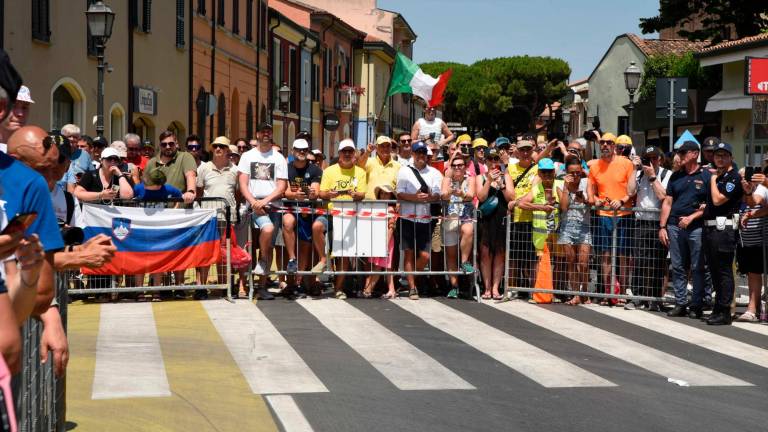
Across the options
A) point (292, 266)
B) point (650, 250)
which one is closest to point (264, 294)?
point (292, 266)

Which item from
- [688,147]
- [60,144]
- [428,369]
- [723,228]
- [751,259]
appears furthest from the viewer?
[688,147]

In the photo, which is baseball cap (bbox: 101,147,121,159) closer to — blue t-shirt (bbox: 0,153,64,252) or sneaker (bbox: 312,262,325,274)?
sneaker (bbox: 312,262,325,274)

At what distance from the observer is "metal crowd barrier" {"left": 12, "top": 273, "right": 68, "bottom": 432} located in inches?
170

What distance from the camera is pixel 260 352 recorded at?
944 cm

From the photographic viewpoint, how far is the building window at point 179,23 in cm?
3018

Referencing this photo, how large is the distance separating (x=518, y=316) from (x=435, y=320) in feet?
3.34

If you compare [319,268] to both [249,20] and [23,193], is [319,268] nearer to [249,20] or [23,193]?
[23,193]

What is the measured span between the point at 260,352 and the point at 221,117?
26832mm

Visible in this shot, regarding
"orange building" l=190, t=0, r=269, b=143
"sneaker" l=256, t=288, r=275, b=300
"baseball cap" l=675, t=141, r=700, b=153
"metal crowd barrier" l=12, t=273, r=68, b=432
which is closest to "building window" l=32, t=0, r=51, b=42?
"orange building" l=190, t=0, r=269, b=143

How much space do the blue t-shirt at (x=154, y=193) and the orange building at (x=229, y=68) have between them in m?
16.4

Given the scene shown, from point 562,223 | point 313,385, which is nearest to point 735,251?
point 562,223

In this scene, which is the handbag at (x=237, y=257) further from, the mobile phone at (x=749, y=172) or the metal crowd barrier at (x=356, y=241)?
the mobile phone at (x=749, y=172)

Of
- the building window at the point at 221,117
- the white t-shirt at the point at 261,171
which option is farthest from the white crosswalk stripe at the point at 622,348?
the building window at the point at 221,117

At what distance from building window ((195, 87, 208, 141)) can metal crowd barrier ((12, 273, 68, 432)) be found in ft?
79.2
